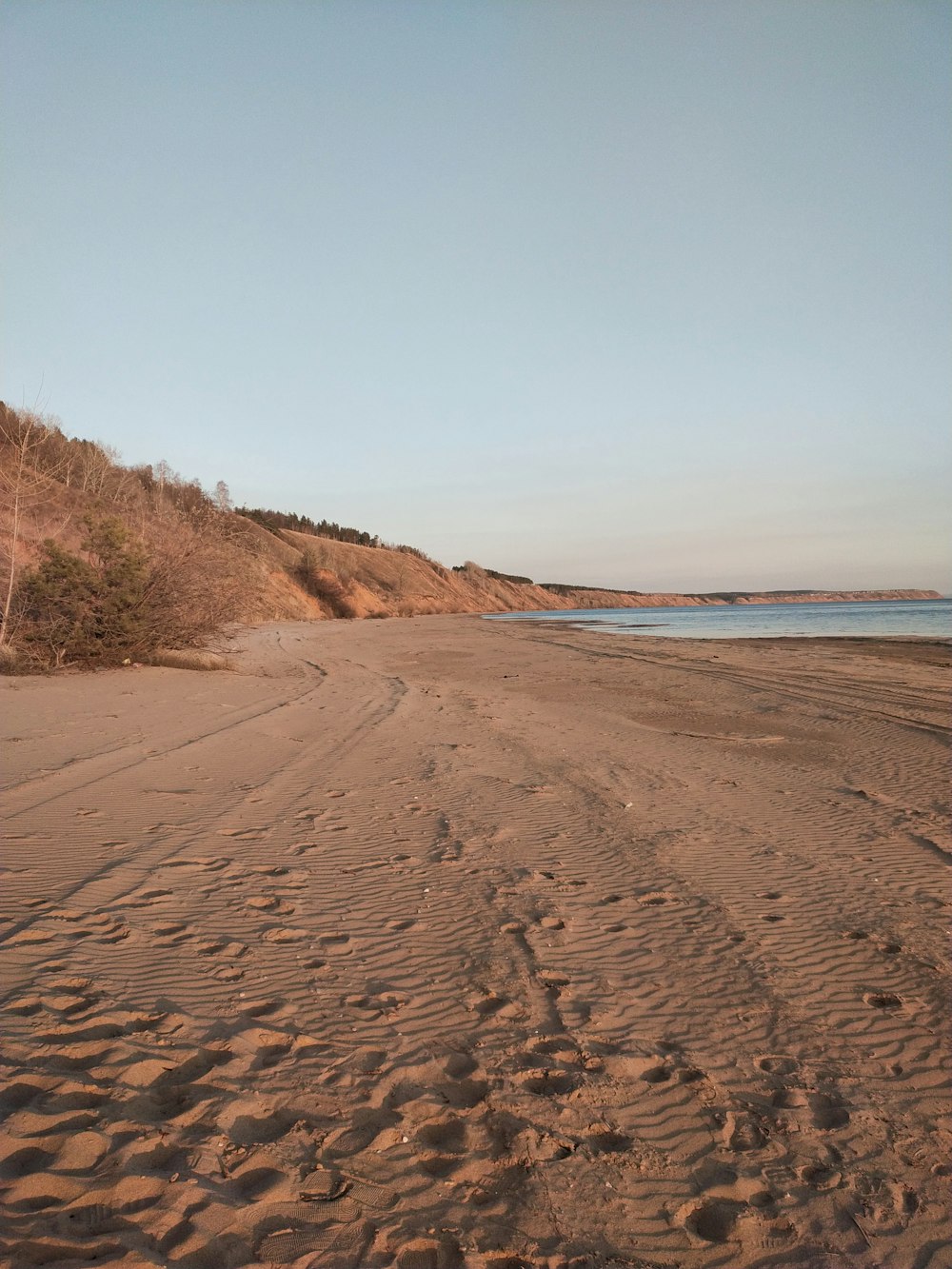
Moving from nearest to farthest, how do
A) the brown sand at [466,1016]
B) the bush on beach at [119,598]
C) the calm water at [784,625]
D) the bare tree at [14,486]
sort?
the brown sand at [466,1016], the bush on beach at [119,598], the bare tree at [14,486], the calm water at [784,625]

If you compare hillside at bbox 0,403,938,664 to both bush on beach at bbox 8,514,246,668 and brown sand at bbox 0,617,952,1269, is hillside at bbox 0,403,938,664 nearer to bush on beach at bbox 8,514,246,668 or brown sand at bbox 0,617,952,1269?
bush on beach at bbox 8,514,246,668

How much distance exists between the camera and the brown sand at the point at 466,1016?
2082mm

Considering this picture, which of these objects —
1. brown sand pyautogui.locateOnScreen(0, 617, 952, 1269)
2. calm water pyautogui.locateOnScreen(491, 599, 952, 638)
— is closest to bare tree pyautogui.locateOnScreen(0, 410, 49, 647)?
brown sand pyautogui.locateOnScreen(0, 617, 952, 1269)

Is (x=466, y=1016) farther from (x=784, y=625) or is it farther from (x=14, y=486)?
(x=784, y=625)

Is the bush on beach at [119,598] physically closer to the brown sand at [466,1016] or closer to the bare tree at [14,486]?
the bare tree at [14,486]

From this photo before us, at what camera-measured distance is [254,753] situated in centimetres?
788

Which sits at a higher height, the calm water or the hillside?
the hillside

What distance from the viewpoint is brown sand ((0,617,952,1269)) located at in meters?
2.08

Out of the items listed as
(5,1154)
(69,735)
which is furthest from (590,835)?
(69,735)

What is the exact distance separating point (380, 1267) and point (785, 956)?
2758 millimetres

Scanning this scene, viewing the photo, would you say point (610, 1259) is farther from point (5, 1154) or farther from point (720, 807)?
point (720, 807)

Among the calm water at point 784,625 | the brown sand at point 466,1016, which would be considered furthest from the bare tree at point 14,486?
the calm water at point 784,625

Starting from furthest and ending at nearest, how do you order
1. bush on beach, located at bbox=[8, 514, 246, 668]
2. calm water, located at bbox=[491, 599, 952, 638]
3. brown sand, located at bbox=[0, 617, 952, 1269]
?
calm water, located at bbox=[491, 599, 952, 638], bush on beach, located at bbox=[8, 514, 246, 668], brown sand, located at bbox=[0, 617, 952, 1269]

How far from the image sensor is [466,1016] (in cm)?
311
